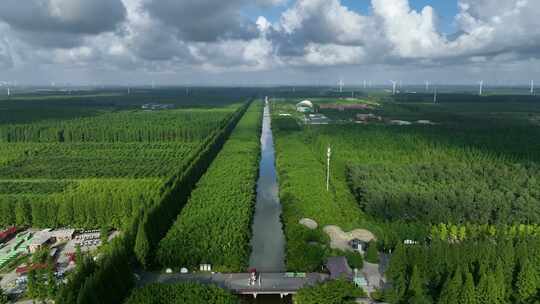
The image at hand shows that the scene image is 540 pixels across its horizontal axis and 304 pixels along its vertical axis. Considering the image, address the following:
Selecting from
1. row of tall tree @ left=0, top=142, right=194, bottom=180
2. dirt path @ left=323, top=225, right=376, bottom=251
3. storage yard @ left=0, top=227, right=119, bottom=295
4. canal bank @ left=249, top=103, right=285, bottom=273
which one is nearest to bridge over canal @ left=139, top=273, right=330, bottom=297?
canal bank @ left=249, top=103, right=285, bottom=273

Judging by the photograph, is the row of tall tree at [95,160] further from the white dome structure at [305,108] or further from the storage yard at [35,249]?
the white dome structure at [305,108]

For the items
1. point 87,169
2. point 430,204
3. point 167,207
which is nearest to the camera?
point 167,207

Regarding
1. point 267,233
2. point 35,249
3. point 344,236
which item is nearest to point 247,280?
point 344,236

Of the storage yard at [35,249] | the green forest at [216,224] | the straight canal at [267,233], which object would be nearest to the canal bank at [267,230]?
the straight canal at [267,233]

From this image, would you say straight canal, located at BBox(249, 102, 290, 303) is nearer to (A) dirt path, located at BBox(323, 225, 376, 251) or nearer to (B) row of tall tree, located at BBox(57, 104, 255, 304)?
(A) dirt path, located at BBox(323, 225, 376, 251)

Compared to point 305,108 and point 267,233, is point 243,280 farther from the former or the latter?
point 305,108

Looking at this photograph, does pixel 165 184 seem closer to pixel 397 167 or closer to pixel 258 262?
pixel 258 262

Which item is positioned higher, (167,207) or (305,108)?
(305,108)

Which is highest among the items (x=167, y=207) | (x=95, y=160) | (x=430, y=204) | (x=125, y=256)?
(x=167, y=207)
